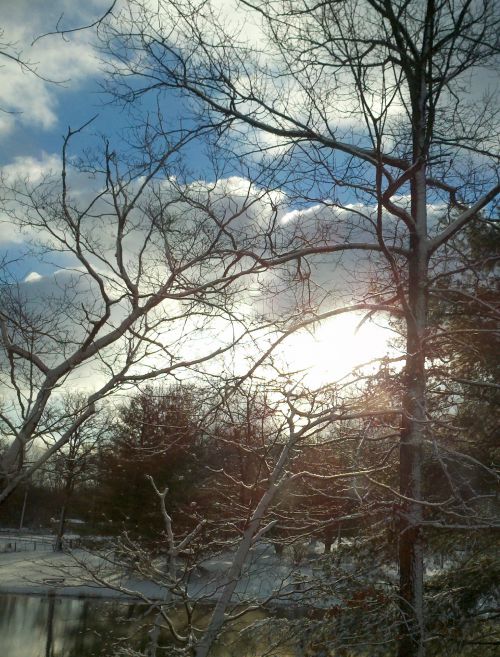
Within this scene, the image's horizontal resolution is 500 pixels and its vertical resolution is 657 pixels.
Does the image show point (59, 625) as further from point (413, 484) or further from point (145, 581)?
point (413, 484)

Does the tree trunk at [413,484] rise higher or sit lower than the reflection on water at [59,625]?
higher

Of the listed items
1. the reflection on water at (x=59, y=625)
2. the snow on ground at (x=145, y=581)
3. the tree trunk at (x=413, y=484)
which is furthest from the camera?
the reflection on water at (x=59, y=625)

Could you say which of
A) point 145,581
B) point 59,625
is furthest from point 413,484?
point 59,625

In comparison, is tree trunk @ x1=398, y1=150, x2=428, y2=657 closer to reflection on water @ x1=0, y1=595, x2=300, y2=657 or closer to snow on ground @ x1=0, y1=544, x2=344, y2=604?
snow on ground @ x1=0, y1=544, x2=344, y2=604

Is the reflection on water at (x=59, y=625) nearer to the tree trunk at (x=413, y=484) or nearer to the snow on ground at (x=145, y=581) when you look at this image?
the snow on ground at (x=145, y=581)

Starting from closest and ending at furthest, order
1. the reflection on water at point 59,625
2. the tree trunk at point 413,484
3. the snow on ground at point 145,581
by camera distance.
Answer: the snow on ground at point 145,581, the tree trunk at point 413,484, the reflection on water at point 59,625

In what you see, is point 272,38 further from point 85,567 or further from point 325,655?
point 325,655

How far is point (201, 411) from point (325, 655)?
2.57 meters

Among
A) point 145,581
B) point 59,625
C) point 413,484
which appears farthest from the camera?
point 59,625

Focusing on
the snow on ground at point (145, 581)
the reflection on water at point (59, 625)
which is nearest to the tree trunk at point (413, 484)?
the snow on ground at point (145, 581)

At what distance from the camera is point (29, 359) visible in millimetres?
5504

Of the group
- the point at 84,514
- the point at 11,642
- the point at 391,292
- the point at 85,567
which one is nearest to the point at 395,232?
the point at 391,292

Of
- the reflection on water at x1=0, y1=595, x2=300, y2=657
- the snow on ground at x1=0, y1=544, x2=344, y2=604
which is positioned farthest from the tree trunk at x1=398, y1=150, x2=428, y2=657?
the reflection on water at x1=0, y1=595, x2=300, y2=657

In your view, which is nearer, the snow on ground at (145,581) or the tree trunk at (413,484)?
the snow on ground at (145,581)
